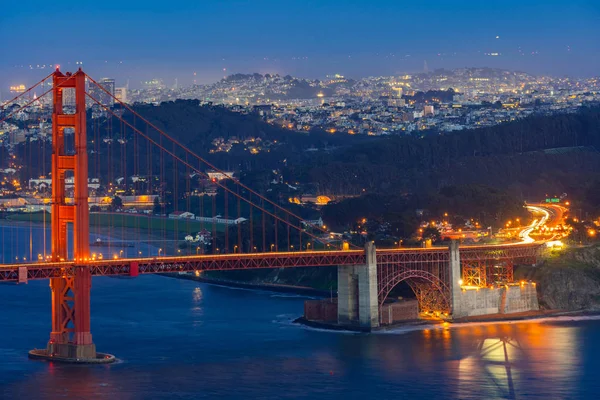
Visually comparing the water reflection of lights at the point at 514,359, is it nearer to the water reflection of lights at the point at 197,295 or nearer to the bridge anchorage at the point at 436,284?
the bridge anchorage at the point at 436,284

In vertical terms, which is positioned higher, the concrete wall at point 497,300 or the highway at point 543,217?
the highway at point 543,217

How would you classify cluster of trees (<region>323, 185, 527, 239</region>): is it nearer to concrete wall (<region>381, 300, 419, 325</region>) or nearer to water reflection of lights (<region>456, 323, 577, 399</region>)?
concrete wall (<region>381, 300, 419, 325</region>)

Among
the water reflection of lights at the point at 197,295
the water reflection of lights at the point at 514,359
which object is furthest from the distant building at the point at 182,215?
the water reflection of lights at the point at 514,359

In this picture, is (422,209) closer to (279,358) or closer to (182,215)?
(182,215)

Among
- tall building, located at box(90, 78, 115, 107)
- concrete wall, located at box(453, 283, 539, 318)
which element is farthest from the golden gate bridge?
tall building, located at box(90, 78, 115, 107)

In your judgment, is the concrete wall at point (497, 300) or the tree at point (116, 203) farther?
the tree at point (116, 203)

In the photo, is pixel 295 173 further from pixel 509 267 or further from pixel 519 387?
pixel 519 387

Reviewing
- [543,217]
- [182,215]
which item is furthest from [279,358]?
[182,215]
